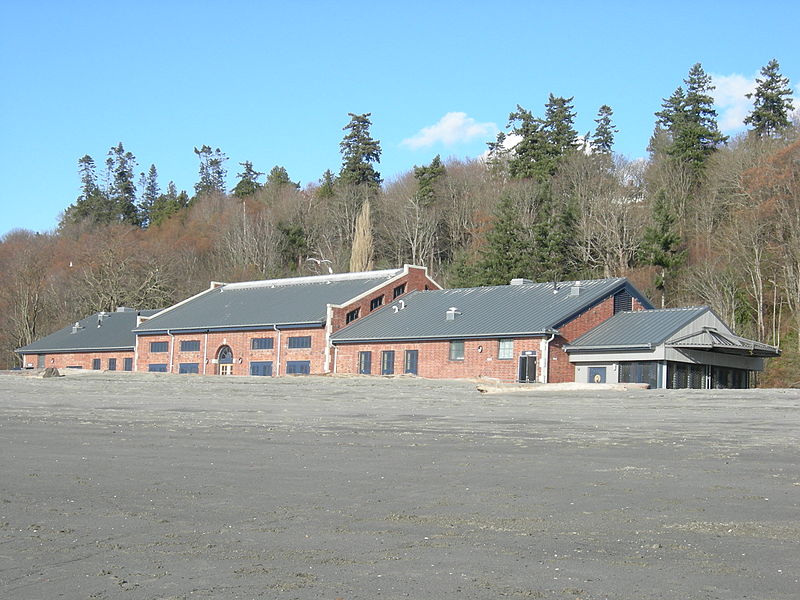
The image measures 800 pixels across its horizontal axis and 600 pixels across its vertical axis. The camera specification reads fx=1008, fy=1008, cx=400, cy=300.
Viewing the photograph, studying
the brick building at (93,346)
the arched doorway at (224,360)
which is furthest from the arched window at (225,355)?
the brick building at (93,346)

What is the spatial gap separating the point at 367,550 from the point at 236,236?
9467 centimetres

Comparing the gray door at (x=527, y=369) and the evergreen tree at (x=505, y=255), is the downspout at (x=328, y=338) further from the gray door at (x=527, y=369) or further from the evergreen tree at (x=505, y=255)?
the evergreen tree at (x=505, y=255)

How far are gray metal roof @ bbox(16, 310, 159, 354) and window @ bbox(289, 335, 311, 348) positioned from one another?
49.9 feet

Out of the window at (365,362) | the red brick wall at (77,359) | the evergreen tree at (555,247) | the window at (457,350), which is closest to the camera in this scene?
the window at (457,350)

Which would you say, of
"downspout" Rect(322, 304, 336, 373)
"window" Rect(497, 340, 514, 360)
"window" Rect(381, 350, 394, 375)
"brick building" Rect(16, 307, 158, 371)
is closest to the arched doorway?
"downspout" Rect(322, 304, 336, 373)

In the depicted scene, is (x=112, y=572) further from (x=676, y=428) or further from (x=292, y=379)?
(x=292, y=379)

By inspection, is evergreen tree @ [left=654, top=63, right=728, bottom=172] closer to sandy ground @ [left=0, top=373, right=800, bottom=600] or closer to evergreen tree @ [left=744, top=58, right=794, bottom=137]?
evergreen tree @ [left=744, top=58, right=794, bottom=137]

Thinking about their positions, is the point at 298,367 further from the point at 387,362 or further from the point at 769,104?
the point at 769,104

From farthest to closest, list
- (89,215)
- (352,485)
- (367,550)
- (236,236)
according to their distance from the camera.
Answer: (89,215)
(236,236)
(352,485)
(367,550)

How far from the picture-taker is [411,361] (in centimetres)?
5491

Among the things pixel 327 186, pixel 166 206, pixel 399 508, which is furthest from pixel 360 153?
pixel 399 508

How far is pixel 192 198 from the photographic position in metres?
135

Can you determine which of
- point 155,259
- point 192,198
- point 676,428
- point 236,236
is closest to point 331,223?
point 236,236

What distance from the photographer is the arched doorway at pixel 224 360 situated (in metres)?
63.8
